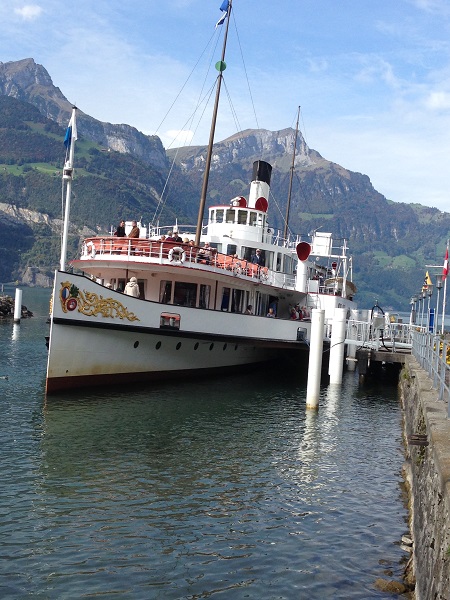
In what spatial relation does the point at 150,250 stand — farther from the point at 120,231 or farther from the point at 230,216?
the point at 230,216

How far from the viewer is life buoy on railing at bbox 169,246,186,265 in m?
24.6

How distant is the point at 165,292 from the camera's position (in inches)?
1038

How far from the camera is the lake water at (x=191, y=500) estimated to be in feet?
30.9

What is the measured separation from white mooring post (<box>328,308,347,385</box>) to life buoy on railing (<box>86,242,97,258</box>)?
1077 centimetres

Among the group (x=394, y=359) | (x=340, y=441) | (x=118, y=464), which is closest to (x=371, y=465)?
(x=340, y=441)

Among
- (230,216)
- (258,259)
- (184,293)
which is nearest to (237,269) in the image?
(184,293)

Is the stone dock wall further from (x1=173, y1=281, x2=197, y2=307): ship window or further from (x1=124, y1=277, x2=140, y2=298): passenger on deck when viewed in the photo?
(x1=173, y1=281, x2=197, y2=307): ship window

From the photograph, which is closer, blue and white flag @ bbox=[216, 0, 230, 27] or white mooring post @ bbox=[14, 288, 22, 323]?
blue and white flag @ bbox=[216, 0, 230, 27]

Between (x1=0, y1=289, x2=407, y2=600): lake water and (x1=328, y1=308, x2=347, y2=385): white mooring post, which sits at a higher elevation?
(x1=328, y1=308, x2=347, y2=385): white mooring post

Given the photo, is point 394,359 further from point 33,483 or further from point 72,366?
point 33,483

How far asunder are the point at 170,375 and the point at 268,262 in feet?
30.8

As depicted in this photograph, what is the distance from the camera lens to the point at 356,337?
33.2 m

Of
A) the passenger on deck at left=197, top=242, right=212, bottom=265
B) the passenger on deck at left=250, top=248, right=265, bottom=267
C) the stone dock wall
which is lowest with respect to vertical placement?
the stone dock wall

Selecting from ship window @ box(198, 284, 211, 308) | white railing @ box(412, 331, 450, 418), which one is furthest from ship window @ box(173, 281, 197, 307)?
white railing @ box(412, 331, 450, 418)
